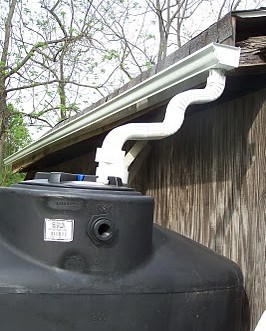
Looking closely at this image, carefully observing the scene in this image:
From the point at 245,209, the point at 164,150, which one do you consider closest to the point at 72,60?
the point at 164,150

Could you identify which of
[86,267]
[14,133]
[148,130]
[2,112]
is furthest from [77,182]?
[14,133]

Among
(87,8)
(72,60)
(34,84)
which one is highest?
(87,8)

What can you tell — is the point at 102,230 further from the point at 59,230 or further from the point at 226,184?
the point at 226,184

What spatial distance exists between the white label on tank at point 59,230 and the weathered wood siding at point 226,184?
36.8 inches

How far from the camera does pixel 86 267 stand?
1925 millimetres

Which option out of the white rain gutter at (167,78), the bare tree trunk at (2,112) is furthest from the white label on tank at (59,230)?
the bare tree trunk at (2,112)

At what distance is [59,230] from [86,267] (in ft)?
0.53

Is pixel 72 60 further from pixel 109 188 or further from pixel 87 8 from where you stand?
pixel 109 188

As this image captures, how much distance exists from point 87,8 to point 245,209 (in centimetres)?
1610

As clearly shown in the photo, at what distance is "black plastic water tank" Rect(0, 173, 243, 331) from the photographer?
6.09 ft

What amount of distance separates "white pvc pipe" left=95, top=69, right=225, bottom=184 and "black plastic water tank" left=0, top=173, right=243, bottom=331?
0.21 metres

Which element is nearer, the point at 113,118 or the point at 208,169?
the point at 208,169

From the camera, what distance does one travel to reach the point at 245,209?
102 inches

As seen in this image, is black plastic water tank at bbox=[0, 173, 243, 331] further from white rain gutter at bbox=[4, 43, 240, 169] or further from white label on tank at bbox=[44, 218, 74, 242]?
white rain gutter at bbox=[4, 43, 240, 169]
